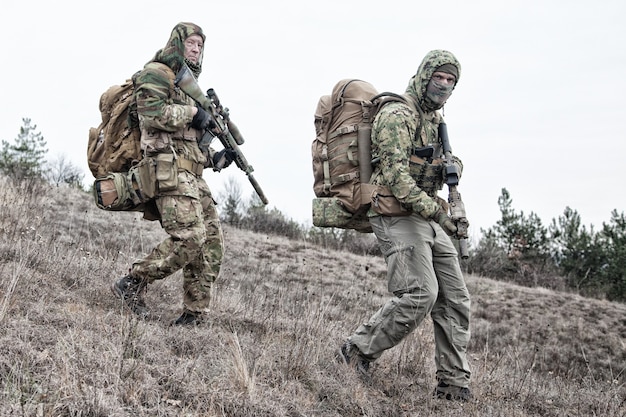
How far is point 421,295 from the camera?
172 inches

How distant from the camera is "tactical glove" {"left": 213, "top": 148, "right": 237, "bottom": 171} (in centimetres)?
550

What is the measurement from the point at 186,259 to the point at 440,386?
7.08 feet

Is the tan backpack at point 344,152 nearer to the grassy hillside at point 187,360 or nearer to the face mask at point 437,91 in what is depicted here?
the face mask at point 437,91

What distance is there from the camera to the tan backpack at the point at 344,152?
4.70 metres

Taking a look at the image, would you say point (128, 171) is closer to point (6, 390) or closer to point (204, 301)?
point (204, 301)

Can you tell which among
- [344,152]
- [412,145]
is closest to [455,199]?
[412,145]

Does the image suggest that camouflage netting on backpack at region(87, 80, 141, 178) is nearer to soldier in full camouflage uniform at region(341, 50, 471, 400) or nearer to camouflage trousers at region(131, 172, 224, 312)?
camouflage trousers at region(131, 172, 224, 312)

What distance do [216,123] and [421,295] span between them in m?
2.28

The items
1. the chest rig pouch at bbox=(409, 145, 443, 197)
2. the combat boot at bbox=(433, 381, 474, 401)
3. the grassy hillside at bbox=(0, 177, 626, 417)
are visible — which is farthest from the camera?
the chest rig pouch at bbox=(409, 145, 443, 197)

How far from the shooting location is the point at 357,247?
51.6ft

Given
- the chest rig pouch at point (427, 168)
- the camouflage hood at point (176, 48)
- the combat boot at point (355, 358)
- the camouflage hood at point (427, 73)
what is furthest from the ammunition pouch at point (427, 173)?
the camouflage hood at point (176, 48)

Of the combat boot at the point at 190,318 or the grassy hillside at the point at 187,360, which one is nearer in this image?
the grassy hillside at the point at 187,360

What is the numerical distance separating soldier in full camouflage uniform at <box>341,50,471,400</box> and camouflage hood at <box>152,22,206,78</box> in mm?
1722

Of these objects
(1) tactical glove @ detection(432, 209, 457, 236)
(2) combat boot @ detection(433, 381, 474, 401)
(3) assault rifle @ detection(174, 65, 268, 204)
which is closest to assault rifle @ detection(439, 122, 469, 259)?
(1) tactical glove @ detection(432, 209, 457, 236)
